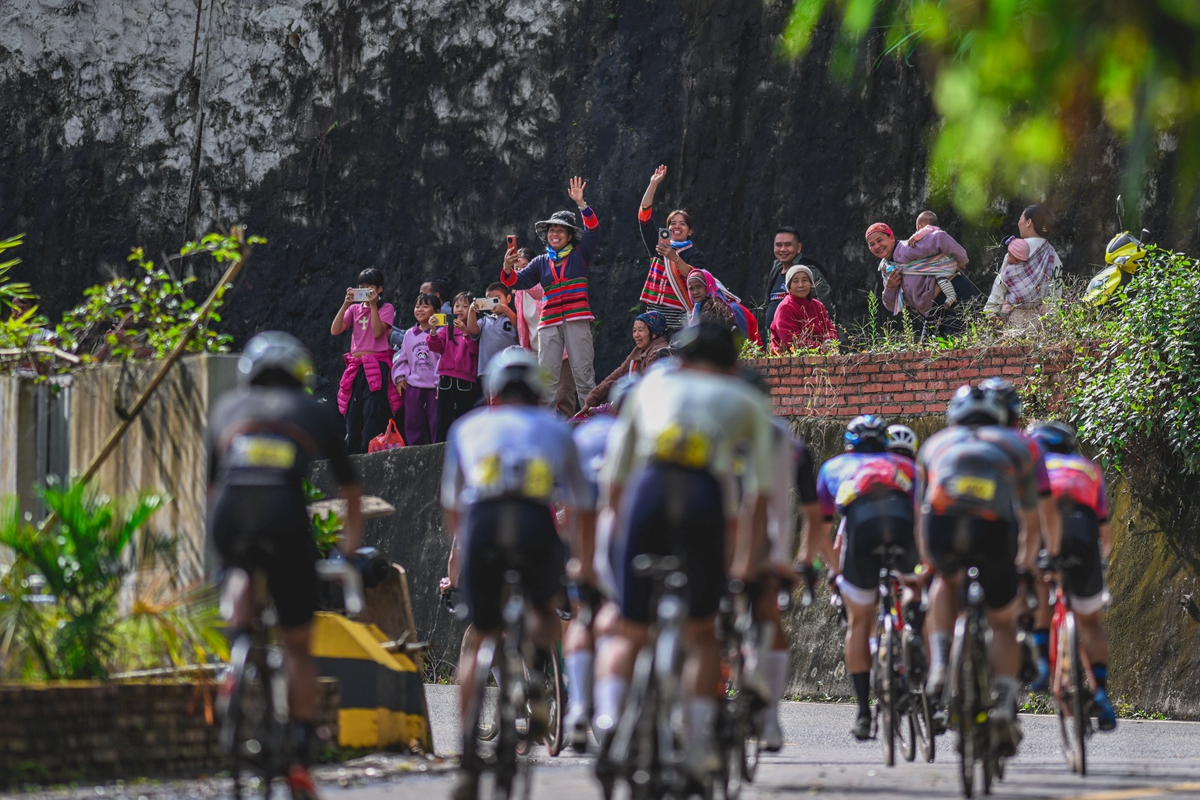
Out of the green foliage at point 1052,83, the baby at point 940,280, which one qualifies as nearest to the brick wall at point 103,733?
the green foliage at point 1052,83

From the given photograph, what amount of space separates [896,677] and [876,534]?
0.97 m

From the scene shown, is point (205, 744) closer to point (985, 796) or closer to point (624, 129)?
point (985, 796)

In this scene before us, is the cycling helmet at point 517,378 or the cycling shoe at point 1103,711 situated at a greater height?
the cycling helmet at point 517,378

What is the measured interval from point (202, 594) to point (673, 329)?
888 cm

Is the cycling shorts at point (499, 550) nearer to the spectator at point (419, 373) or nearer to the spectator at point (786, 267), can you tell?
the spectator at point (786, 267)

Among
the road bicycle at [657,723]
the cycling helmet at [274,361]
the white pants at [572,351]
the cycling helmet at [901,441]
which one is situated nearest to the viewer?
the road bicycle at [657,723]

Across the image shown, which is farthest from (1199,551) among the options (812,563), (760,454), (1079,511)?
(760,454)

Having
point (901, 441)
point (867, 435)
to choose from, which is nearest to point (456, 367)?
point (901, 441)

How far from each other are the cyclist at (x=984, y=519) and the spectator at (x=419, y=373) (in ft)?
36.7

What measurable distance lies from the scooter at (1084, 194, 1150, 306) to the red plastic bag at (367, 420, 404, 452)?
8.42 meters

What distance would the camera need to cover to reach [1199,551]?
603 inches

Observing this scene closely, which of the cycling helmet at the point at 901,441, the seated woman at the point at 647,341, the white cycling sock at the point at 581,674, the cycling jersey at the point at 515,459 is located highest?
the seated woman at the point at 647,341

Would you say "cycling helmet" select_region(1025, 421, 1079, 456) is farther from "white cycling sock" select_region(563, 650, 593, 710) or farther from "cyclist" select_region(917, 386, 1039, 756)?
"white cycling sock" select_region(563, 650, 593, 710)

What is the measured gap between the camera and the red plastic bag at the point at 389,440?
21.5m
